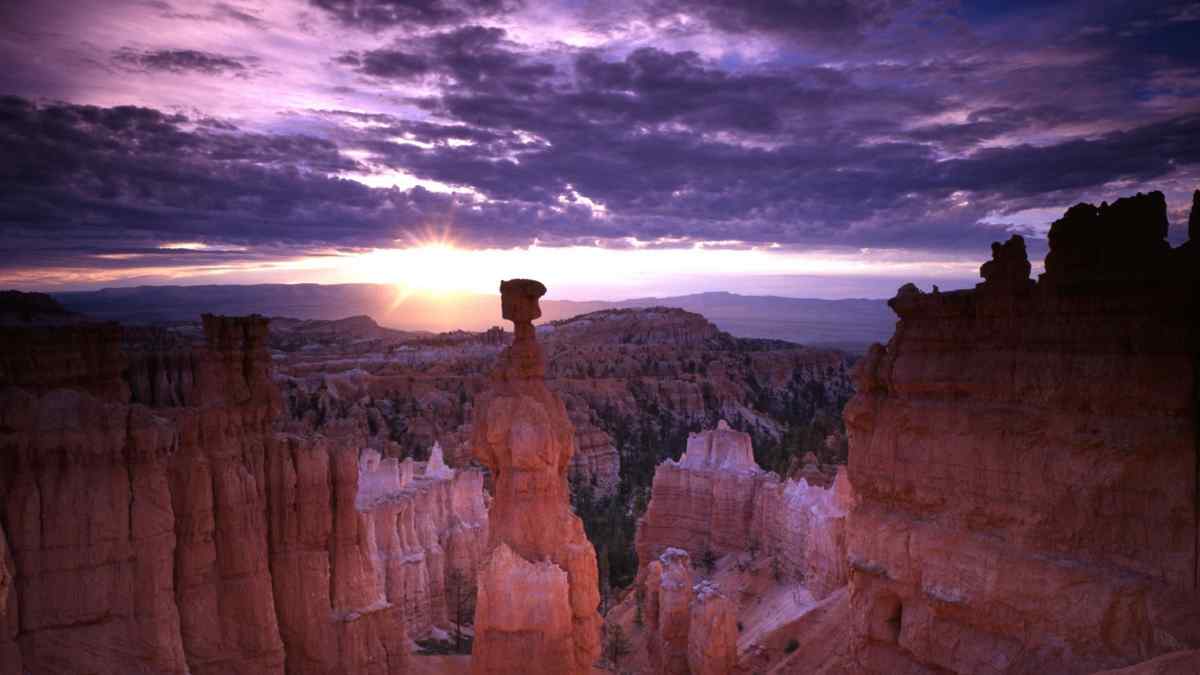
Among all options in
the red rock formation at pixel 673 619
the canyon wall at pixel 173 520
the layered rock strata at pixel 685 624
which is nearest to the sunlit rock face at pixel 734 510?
the layered rock strata at pixel 685 624

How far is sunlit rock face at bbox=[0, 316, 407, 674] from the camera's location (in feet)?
31.0

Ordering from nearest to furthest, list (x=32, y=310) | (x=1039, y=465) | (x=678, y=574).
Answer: (x=32, y=310)
(x=1039, y=465)
(x=678, y=574)

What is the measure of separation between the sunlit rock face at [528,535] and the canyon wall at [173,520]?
2135 mm

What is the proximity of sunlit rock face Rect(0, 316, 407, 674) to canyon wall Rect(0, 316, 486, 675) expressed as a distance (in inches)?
0.8

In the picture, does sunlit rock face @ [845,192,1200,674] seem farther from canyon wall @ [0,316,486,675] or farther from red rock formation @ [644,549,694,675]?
canyon wall @ [0,316,486,675]

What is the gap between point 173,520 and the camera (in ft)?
34.6

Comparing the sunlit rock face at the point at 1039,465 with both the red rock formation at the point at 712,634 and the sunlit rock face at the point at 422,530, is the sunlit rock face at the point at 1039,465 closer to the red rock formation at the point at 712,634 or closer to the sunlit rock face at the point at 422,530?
the red rock formation at the point at 712,634

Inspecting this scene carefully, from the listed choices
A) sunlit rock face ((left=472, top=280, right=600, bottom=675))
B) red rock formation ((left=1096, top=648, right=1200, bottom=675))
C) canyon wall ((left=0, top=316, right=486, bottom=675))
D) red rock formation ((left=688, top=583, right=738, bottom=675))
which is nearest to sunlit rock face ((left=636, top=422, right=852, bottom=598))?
red rock formation ((left=688, top=583, right=738, bottom=675))

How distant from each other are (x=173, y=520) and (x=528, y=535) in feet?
24.7

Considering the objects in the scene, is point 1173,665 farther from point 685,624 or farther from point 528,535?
point 685,624

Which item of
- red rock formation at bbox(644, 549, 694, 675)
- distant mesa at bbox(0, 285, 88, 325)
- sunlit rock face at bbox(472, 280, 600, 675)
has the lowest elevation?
red rock formation at bbox(644, 549, 694, 675)

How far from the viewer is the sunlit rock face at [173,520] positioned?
945 centimetres

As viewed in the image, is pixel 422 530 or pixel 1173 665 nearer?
pixel 1173 665

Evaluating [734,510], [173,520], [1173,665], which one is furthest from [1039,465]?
[734,510]
